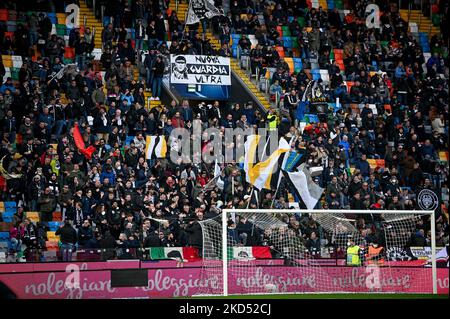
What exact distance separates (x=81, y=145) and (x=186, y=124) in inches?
118

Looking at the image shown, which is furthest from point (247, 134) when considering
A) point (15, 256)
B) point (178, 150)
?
point (15, 256)

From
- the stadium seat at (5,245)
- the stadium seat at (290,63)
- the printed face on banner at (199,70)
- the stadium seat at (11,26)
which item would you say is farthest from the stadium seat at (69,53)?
the stadium seat at (5,245)

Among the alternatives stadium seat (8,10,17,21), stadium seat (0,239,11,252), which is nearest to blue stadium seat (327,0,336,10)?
stadium seat (8,10,17,21)

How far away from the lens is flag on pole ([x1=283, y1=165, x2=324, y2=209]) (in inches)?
963

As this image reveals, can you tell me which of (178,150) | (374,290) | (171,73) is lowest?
(374,290)

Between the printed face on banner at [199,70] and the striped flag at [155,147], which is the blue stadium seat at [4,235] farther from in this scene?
the printed face on banner at [199,70]

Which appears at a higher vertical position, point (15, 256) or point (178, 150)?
point (178, 150)

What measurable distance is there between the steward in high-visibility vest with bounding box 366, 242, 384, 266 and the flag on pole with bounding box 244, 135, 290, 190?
3.90 m

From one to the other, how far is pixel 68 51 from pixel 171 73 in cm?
319

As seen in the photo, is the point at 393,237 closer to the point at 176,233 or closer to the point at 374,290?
the point at 374,290

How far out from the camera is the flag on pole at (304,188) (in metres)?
24.5

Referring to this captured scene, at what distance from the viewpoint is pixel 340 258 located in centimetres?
2088

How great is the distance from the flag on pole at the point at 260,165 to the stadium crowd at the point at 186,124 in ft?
0.80
